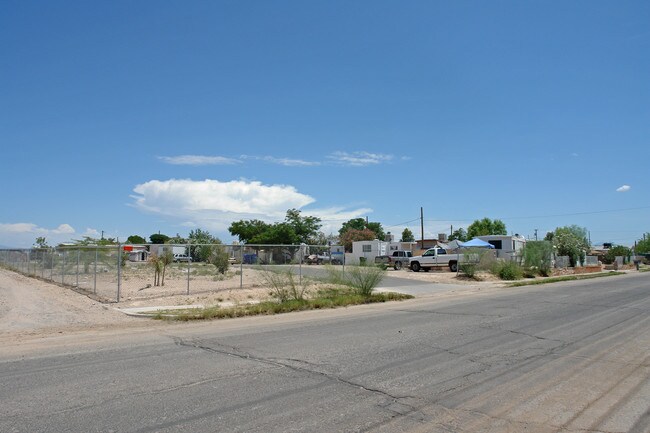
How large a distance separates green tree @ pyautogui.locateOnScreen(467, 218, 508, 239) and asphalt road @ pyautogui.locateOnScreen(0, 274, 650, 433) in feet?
286

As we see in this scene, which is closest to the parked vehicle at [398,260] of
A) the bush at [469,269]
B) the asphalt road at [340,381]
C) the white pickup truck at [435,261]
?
the white pickup truck at [435,261]

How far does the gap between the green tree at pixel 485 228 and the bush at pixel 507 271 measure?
61618 mm

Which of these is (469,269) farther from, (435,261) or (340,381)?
(340,381)

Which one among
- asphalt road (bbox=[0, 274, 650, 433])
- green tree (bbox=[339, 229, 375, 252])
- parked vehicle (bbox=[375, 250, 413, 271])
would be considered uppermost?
green tree (bbox=[339, 229, 375, 252])

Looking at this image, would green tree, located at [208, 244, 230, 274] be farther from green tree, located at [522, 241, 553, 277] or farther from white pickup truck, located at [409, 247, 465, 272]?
green tree, located at [522, 241, 553, 277]

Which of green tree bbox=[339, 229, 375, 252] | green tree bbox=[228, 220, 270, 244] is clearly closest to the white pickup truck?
green tree bbox=[339, 229, 375, 252]

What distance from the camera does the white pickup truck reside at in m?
40.0

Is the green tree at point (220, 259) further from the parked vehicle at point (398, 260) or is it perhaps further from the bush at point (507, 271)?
the parked vehicle at point (398, 260)

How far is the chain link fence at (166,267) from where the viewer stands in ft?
64.5

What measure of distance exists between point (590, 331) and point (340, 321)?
602 cm

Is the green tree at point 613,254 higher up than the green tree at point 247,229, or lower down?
lower down

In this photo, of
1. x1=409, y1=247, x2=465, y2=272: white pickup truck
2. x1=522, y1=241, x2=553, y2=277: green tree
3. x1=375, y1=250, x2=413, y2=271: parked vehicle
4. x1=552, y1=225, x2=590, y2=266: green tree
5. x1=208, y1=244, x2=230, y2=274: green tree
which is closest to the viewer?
x1=208, y1=244, x2=230, y2=274: green tree

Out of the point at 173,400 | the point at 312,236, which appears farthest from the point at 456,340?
the point at 312,236

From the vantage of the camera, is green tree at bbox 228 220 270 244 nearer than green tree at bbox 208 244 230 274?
No
